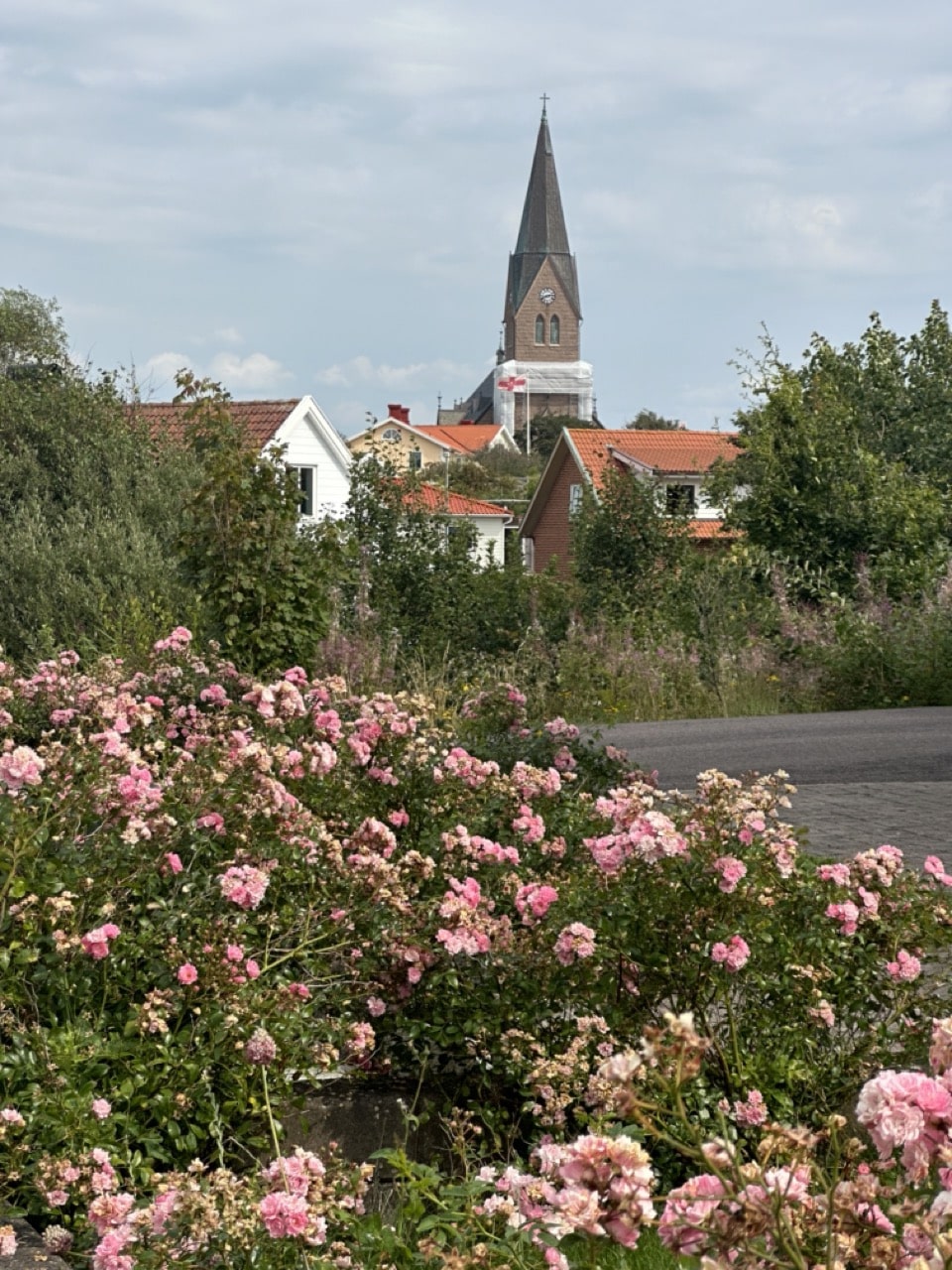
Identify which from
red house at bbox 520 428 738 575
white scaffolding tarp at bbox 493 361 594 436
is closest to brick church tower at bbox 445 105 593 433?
white scaffolding tarp at bbox 493 361 594 436

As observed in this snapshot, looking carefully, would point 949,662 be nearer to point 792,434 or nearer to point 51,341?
point 792,434

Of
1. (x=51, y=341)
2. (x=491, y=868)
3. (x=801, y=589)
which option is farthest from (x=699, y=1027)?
(x=51, y=341)

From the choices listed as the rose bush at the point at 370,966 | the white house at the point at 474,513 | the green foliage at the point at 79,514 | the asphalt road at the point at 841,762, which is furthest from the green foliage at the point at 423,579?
the rose bush at the point at 370,966

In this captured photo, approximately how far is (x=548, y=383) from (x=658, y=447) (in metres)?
108

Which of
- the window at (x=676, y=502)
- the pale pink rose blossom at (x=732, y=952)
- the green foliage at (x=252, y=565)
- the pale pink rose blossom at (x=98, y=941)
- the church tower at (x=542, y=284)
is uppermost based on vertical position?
the church tower at (x=542, y=284)

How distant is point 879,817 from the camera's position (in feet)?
31.9

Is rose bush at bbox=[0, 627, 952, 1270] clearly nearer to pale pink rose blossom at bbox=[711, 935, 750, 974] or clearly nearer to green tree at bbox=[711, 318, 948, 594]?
pale pink rose blossom at bbox=[711, 935, 750, 974]

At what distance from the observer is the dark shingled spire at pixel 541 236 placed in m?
142

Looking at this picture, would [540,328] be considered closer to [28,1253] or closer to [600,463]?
[600,463]

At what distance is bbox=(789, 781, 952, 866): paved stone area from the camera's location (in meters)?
8.63

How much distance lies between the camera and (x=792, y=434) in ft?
86.8

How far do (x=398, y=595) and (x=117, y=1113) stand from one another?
595 inches

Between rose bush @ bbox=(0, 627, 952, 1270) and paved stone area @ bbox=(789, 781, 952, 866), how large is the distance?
4222mm

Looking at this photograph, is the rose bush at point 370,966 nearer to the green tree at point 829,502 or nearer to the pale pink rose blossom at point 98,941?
the pale pink rose blossom at point 98,941
